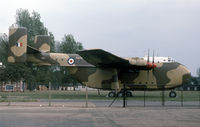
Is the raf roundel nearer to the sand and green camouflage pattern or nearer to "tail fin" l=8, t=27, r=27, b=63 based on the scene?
the sand and green camouflage pattern

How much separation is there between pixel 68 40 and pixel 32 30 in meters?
14.5

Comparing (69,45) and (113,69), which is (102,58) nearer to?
(113,69)

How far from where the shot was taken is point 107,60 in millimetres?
27812

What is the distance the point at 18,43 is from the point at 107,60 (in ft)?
30.4

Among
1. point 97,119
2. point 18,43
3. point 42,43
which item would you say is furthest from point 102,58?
point 97,119

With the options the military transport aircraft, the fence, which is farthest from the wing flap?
the fence

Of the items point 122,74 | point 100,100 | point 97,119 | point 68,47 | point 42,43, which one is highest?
point 68,47

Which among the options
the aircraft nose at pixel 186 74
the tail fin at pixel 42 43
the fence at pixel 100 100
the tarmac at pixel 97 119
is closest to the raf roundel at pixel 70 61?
the fence at pixel 100 100

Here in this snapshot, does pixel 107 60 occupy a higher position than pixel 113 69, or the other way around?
pixel 107 60

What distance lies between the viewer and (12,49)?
97.8 feet

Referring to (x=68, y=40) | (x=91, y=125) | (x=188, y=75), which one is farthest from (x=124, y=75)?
(x=68, y=40)

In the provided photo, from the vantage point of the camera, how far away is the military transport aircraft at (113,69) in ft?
93.6

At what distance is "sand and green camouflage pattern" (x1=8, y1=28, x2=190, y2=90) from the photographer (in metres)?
28.6

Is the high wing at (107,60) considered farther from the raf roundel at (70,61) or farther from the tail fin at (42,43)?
the tail fin at (42,43)
